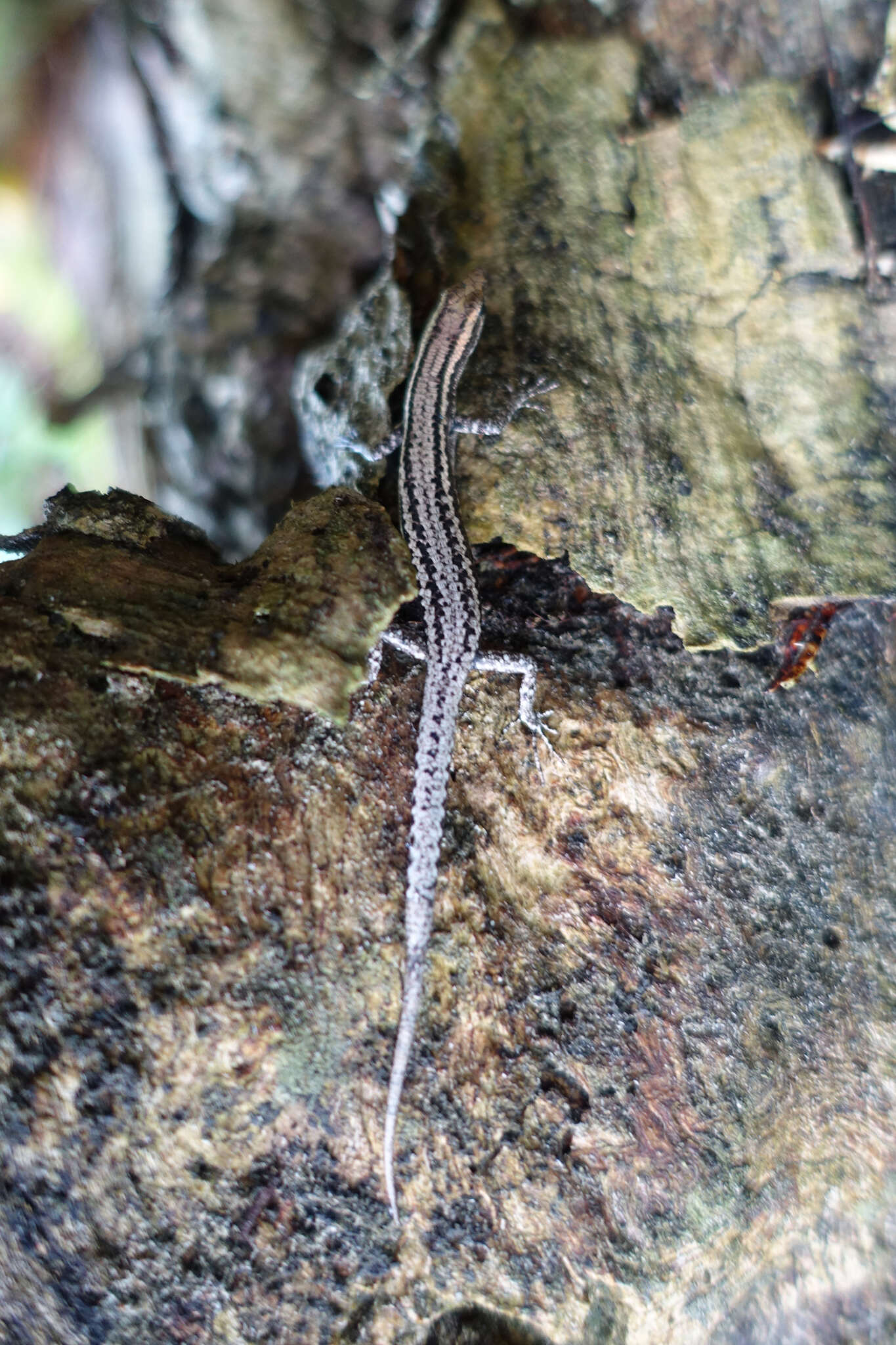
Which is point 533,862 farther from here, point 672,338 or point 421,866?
point 672,338

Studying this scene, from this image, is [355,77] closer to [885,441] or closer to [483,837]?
[885,441]

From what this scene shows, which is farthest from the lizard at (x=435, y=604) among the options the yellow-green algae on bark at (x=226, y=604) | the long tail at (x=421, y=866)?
the yellow-green algae on bark at (x=226, y=604)

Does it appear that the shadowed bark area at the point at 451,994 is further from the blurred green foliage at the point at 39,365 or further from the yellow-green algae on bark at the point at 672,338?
the blurred green foliage at the point at 39,365

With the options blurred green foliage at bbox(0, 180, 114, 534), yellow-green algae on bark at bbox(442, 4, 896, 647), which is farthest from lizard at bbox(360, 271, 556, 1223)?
blurred green foliage at bbox(0, 180, 114, 534)

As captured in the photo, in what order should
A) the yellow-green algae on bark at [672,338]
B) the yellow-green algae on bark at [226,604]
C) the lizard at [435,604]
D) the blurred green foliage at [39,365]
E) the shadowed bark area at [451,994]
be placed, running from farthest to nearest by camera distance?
the blurred green foliage at [39,365]
the yellow-green algae on bark at [672,338]
the lizard at [435,604]
the yellow-green algae on bark at [226,604]
the shadowed bark area at [451,994]

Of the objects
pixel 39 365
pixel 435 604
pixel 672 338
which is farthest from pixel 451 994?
pixel 39 365

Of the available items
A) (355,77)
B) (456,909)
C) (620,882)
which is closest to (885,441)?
(620,882)

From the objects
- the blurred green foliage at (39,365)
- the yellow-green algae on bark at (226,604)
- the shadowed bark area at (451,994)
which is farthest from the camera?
the blurred green foliage at (39,365)
